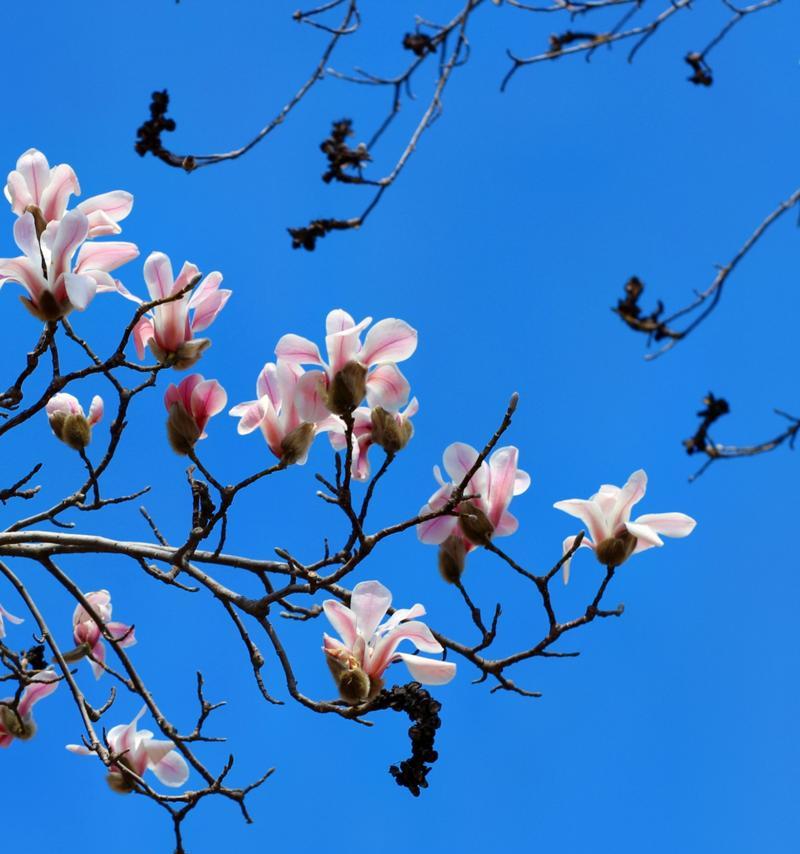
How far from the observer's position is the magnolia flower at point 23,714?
229 centimetres

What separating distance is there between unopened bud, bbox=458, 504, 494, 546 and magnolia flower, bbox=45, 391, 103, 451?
723 mm

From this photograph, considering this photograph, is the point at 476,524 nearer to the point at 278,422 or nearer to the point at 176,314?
the point at 278,422

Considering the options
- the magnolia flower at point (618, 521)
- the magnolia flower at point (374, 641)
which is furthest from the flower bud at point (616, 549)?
the magnolia flower at point (374, 641)

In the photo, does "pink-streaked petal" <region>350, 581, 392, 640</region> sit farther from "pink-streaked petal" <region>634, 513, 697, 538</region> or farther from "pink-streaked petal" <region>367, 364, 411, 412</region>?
"pink-streaked petal" <region>634, 513, 697, 538</region>

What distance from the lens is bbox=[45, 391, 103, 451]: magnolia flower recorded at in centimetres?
198

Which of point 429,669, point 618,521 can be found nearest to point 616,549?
point 618,521

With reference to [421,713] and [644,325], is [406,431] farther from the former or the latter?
[644,325]

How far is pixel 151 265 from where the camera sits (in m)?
1.82

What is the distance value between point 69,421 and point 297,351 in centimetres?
53

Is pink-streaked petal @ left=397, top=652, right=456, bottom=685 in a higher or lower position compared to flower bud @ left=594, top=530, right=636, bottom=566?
lower

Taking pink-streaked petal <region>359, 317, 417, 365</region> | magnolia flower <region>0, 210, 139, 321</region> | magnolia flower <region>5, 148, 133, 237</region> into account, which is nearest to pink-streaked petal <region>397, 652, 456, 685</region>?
pink-streaked petal <region>359, 317, 417, 365</region>

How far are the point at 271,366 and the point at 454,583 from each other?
49 centimetres

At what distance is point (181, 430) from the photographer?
186 centimetres

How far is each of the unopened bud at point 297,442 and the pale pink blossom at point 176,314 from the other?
23cm
